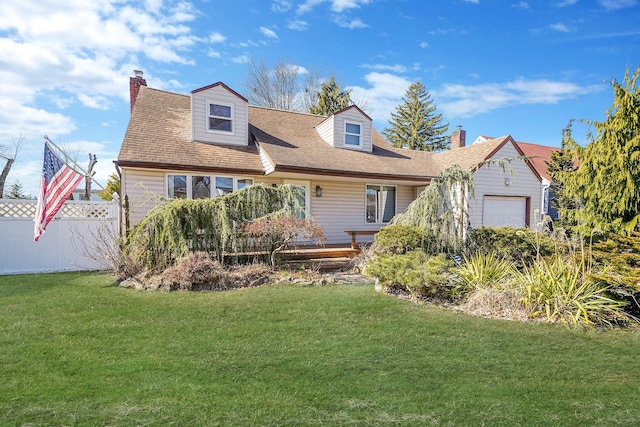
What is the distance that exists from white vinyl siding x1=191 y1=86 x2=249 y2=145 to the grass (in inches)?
291

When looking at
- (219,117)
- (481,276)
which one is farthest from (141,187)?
(481,276)

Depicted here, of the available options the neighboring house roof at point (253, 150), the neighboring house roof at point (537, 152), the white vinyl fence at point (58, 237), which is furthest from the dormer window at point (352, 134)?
the neighboring house roof at point (537, 152)

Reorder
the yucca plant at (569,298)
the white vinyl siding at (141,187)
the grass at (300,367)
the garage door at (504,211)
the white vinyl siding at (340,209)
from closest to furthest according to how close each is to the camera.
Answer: the grass at (300,367) → the yucca plant at (569,298) → the white vinyl siding at (141,187) → the white vinyl siding at (340,209) → the garage door at (504,211)

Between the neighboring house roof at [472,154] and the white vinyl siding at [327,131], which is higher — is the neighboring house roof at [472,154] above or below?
below

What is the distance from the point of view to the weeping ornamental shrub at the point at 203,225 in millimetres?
7844

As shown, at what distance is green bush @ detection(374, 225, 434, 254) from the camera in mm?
8188

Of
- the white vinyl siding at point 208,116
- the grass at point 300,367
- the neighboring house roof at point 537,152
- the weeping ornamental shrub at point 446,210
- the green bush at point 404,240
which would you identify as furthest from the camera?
the neighboring house roof at point 537,152

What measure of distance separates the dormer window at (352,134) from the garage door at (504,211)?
603 cm

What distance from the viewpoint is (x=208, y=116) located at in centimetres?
1186

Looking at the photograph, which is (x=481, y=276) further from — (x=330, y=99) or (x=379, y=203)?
(x=330, y=99)

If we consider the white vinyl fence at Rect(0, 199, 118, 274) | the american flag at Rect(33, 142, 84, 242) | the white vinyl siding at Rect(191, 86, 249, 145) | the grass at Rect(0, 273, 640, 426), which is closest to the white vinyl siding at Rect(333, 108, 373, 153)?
the white vinyl siding at Rect(191, 86, 249, 145)

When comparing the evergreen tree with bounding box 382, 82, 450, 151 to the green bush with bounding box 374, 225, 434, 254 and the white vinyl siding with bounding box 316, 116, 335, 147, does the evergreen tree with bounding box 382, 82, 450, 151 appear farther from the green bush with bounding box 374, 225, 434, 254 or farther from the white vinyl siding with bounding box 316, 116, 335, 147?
the green bush with bounding box 374, 225, 434, 254

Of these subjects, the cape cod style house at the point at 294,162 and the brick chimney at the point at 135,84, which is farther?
the brick chimney at the point at 135,84

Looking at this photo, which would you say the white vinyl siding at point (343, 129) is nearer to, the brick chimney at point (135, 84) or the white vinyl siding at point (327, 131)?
the white vinyl siding at point (327, 131)
